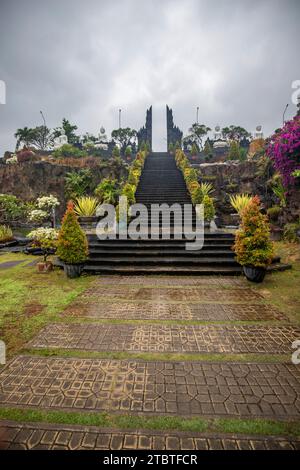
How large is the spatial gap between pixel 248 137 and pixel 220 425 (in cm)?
5158

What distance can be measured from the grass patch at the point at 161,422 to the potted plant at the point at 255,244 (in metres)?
3.89

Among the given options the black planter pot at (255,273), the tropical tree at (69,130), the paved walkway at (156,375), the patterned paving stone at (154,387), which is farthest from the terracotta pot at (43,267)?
the tropical tree at (69,130)

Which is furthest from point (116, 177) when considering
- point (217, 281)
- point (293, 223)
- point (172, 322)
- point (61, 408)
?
point (61, 408)

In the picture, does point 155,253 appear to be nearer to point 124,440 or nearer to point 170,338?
point 170,338

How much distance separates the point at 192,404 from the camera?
7.20ft

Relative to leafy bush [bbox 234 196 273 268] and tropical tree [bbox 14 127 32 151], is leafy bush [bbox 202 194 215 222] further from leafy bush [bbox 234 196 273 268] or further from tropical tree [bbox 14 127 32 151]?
tropical tree [bbox 14 127 32 151]

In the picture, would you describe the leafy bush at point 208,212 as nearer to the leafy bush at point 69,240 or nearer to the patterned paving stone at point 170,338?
the leafy bush at point 69,240

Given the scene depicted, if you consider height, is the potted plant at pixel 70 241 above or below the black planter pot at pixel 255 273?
above

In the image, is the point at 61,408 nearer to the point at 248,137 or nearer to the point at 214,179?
the point at 214,179

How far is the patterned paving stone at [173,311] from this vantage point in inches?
156

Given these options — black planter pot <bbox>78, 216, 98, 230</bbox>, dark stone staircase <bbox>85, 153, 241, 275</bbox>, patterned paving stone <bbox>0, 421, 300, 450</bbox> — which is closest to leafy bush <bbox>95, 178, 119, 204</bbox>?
black planter pot <bbox>78, 216, 98, 230</bbox>

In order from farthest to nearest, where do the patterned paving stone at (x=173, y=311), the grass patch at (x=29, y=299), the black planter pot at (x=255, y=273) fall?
the black planter pot at (x=255, y=273), the patterned paving stone at (x=173, y=311), the grass patch at (x=29, y=299)

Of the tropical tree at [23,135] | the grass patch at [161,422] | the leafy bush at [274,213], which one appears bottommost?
the grass patch at [161,422]

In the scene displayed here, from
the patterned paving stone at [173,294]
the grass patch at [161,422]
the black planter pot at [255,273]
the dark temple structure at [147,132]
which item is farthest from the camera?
the dark temple structure at [147,132]
